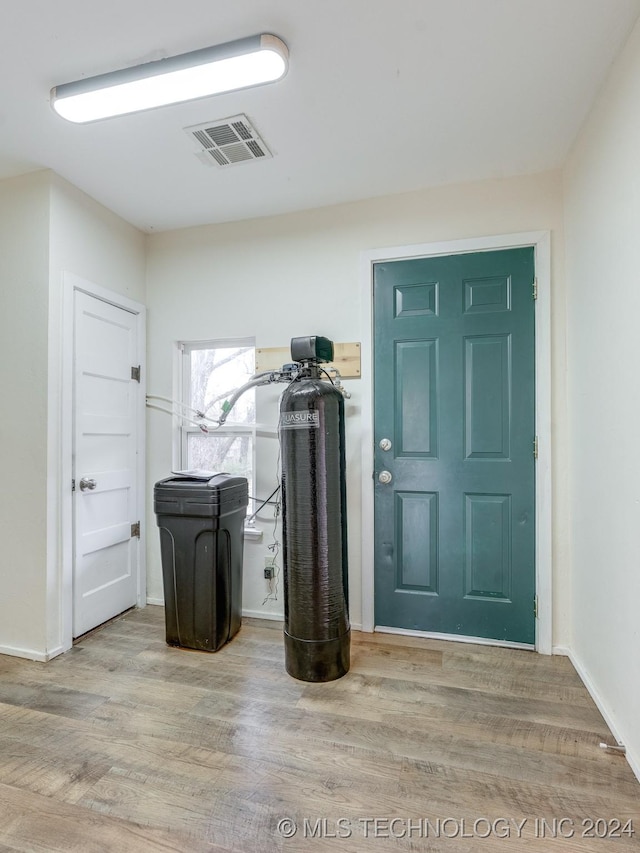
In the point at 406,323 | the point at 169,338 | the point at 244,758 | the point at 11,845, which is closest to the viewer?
the point at 11,845

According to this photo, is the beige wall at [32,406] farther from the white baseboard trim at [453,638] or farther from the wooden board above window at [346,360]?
the white baseboard trim at [453,638]

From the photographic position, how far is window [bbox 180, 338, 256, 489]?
3.02 metres

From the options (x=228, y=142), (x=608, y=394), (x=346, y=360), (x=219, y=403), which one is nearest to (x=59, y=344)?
(x=219, y=403)

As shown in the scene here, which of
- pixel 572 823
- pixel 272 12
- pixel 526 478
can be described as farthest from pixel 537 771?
pixel 272 12

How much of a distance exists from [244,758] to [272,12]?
2600mm

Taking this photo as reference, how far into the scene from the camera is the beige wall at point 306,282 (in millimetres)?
2436

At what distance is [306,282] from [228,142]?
34.2 inches

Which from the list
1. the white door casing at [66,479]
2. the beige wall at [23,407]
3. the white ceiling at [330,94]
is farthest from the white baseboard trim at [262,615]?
the white ceiling at [330,94]

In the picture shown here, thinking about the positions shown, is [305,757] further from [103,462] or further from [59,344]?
[59,344]

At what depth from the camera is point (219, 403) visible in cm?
306

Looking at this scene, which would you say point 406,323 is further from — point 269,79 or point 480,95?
point 269,79

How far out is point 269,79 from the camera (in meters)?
1.70

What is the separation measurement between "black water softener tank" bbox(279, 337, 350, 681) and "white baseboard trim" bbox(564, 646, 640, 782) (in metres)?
1.10

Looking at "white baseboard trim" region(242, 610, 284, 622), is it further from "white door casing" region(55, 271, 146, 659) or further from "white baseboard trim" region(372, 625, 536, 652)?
"white door casing" region(55, 271, 146, 659)
